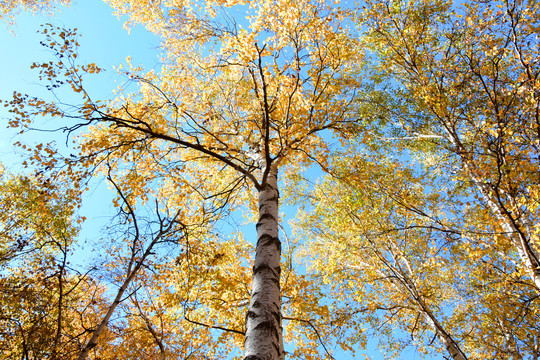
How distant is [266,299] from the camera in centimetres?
285

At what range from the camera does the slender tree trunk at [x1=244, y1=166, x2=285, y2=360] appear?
2416 millimetres

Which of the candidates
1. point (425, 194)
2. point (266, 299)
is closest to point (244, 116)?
point (266, 299)

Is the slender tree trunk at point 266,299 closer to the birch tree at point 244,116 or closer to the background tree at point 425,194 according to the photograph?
the birch tree at point 244,116

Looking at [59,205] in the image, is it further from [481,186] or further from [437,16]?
[437,16]

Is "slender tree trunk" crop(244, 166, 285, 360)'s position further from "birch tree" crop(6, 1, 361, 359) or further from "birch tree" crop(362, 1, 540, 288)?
"birch tree" crop(362, 1, 540, 288)

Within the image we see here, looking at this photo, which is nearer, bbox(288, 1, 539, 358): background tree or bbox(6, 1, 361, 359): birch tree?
bbox(6, 1, 361, 359): birch tree

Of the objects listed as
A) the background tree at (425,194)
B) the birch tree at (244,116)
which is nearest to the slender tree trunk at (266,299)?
the birch tree at (244,116)

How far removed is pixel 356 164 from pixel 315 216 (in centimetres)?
293

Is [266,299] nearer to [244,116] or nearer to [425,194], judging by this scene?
[244,116]

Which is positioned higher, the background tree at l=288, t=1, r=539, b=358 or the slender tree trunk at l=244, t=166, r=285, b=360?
the background tree at l=288, t=1, r=539, b=358

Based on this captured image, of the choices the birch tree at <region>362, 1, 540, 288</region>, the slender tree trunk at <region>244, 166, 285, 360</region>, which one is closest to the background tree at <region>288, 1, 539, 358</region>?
the birch tree at <region>362, 1, 540, 288</region>

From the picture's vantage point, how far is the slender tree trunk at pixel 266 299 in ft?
7.93

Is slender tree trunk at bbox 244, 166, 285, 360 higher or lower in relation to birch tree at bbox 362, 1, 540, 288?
lower

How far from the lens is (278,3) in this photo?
6625 mm
